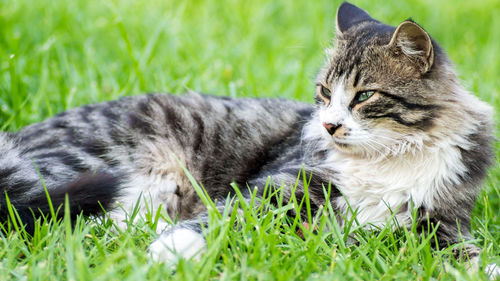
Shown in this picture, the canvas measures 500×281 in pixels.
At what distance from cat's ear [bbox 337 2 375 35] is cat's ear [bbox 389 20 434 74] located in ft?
1.69

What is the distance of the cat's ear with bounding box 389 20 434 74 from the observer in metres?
2.39

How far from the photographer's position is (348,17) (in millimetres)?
3021

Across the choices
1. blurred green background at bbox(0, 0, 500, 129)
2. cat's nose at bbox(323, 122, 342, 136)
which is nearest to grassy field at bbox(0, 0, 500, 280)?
blurred green background at bbox(0, 0, 500, 129)

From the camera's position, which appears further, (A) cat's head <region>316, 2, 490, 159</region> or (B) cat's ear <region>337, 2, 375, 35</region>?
(B) cat's ear <region>337, 2, 375, 35</region>

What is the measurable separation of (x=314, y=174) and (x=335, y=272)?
79 centimetres

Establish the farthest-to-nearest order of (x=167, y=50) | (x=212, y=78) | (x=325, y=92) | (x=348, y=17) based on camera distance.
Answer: (x=167, y=50) < (x=212, y=78) < (x=348, y=17) < (x=325, y=92)

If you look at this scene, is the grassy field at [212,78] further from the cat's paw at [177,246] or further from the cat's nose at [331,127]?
the cat's nose at [331,127]

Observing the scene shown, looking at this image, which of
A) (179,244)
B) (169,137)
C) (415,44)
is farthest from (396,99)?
(169,137)

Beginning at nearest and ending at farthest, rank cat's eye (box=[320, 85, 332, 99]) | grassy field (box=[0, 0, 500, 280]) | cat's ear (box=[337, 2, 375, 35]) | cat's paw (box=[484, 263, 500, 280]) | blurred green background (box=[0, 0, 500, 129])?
grassy field (box=[0, 0, 500, 280]) < cat's paw (box=[484, 263, 500, 280]) < cat's eye (box=[320, 85, 332, 99]) < cat's ear (box=[337, 2, 375, 35]) < blurred green background (box=[0, 0, 500, 129])

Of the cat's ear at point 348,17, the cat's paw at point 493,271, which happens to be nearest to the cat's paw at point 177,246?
the cat's paw at point 493,271

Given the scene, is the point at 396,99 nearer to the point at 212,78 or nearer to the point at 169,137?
the point at 169,137

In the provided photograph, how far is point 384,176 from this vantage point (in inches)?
98.1

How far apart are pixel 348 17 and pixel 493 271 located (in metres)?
1.58

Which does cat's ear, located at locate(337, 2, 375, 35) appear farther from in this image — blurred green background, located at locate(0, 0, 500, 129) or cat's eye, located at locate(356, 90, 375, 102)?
cat's eye, located at locate(356, 90, 375, 102)
